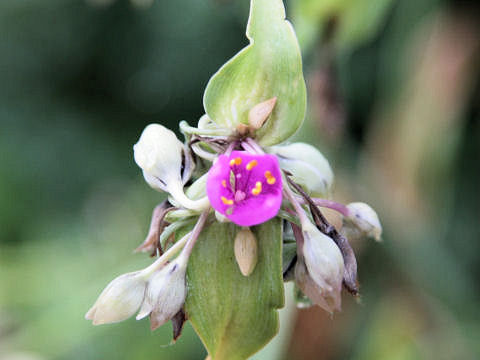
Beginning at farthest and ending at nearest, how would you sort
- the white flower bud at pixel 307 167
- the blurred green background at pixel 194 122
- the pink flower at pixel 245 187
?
the blurred green background at pixel 194 122, the white flower bud at pixel 307 167, the pink flower at pixel 245 187

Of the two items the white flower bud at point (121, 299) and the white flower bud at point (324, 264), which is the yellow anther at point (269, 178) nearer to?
the white flower bud at point (324, 264)

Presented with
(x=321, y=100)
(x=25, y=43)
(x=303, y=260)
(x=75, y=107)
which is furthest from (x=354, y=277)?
(x=25, y=43)

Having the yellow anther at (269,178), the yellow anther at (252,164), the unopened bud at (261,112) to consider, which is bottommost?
the yellow anther at (269,178)

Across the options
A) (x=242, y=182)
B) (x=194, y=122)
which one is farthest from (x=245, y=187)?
(x=194, y=122)

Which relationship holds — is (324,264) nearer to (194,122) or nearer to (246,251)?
(246,251)

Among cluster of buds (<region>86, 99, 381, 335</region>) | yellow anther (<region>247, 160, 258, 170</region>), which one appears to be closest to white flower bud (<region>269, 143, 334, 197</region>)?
cluster of buds (<region>86, 99, 381, 335</region>)

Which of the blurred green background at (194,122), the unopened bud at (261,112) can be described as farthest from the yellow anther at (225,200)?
the blurred green background at (194,122)

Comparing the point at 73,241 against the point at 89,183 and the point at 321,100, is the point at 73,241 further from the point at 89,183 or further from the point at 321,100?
the point at 321,100
